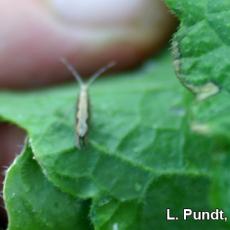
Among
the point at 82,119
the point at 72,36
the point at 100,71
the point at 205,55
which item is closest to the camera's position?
the point at 205,55

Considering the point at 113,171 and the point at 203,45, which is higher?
the point at 203,45

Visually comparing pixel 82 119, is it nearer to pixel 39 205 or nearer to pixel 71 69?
pixel 39 205

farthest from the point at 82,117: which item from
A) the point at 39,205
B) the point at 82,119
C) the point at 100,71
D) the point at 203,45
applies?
the point at 100,71

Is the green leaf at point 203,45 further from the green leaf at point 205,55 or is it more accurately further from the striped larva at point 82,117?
the striped larva at point 82,117

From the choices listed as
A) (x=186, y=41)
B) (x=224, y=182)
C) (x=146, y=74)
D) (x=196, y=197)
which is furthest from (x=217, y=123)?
(x=146, y=74)

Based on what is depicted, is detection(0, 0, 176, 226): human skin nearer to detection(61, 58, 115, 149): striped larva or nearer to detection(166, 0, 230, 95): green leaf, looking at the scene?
detection(61, 58, 115, 149): striped larva

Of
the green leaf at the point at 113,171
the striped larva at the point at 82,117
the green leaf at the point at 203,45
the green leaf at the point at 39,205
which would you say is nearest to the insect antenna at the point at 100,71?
the striped larva at the point at 82,117

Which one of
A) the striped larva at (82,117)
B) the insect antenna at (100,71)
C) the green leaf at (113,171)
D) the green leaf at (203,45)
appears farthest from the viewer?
the insect antenna at (100,71)
